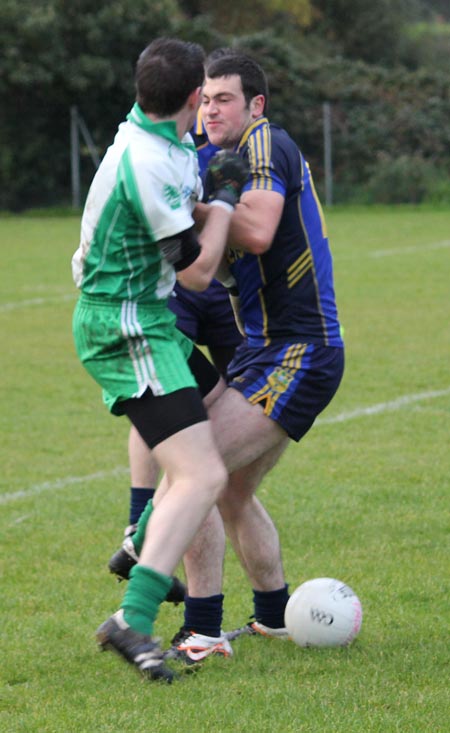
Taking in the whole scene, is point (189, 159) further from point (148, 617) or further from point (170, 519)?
point (148, 617)

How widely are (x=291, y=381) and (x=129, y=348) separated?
26.1 inches

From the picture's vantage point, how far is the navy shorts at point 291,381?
4531mm

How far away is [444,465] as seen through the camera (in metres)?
7.55

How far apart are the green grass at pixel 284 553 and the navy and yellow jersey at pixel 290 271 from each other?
1204 millimetres

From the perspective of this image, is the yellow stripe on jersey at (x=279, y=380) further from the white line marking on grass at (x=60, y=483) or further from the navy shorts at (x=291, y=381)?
the white line marking on grass at (x=60, y=483)

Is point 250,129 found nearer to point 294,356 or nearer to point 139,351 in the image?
point 294,356

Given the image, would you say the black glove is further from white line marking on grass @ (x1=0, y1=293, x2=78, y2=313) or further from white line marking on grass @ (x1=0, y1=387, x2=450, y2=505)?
white line marking on grass @ (x1=0, y1=293, x2=78, y2=313)

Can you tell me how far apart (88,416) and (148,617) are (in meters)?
5.20

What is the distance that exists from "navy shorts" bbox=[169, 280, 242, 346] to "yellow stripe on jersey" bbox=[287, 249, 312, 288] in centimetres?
152

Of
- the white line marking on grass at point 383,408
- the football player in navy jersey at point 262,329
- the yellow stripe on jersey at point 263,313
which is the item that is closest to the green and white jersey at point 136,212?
the football player in navy jersey at point 262,329

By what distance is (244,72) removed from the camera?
4648 millimetres

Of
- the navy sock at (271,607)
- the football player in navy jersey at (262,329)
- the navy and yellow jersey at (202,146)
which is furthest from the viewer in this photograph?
the navy and yellow jersey at (202,146)

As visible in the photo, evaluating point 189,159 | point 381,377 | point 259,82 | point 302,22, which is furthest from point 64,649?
point 302,22

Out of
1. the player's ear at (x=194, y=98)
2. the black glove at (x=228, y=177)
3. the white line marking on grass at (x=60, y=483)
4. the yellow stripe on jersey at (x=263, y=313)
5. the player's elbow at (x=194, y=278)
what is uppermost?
the player's ear at (x=194, y=98)
